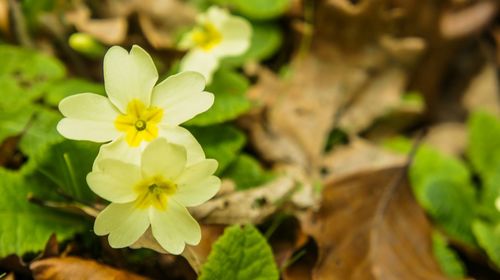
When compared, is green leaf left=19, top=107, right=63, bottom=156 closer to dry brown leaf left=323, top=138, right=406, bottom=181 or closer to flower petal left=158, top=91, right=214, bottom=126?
flower petal left=158, top=91, right=214, bottom=126

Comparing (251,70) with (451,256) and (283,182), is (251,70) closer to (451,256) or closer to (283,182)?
(283,182)

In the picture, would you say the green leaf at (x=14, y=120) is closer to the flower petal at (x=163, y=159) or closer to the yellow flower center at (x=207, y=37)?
the yellow flower center at (x=207, y=37)

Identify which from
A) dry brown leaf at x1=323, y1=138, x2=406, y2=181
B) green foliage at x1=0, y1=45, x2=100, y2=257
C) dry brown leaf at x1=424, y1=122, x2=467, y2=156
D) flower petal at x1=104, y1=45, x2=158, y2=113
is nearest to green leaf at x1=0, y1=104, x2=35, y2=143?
green foliage at x1=0, y1=45, x2=100, y2=257

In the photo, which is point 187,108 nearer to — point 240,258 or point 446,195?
point 240,258

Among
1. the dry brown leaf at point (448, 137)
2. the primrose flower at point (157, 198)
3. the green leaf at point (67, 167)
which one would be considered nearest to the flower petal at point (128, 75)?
the primrose flower at point (157, 198)

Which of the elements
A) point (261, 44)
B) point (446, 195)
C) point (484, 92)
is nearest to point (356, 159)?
point (446, 195)

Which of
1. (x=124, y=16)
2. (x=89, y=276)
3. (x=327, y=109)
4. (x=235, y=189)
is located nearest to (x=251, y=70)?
(x=327, y=109)
